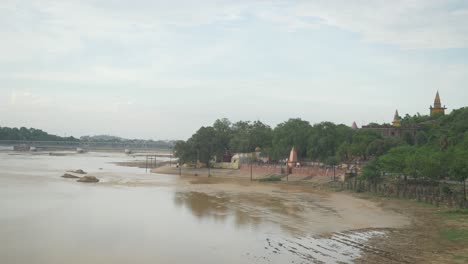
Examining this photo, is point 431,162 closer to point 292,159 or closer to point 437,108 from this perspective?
point 292,159

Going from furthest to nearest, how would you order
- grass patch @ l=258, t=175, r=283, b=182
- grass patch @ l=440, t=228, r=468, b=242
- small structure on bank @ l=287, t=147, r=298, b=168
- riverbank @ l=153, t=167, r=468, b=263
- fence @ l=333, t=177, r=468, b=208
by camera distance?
small structure on bank @ l=287, t=147, r=298, b=168 → grass patch @ l=258, t=175, r=283, b=182 → fence @ l=333, t=177, r=468, b=208 → grass patch @ l=440, t=228, r=468, b=242 → riverbank @ l=153, t=167, r=468, b=263

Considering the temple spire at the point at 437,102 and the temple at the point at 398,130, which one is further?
the temple spire at the point at 437,102

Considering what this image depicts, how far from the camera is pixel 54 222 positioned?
34.6 meters

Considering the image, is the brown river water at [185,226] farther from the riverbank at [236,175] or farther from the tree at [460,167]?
the riverbank at [236,175]

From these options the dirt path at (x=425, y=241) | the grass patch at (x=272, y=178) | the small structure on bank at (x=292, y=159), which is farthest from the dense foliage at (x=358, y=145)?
the grass patch at (x=272, y=178)

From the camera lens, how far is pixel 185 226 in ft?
112

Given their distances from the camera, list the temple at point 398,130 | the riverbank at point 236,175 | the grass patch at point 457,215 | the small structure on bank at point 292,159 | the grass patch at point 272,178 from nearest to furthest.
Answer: the grass patch at point 457,215 < the riverbank at point 236,175 < the grass patch at point 272,178 < the small structure on bank at point 292,159 < the temple at point 398,130

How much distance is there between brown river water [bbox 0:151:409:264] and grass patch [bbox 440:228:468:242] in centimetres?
376

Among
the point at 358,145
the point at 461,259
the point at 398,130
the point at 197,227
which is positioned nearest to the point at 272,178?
the point at 358,145

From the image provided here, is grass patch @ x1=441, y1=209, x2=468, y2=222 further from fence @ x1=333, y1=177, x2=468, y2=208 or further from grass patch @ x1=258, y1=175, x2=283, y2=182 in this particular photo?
grass patch @ x1=258, y1=175, x2=283, y2=182

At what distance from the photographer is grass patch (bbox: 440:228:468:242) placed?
27.5 metres

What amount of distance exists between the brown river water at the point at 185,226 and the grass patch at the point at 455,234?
12.4ft

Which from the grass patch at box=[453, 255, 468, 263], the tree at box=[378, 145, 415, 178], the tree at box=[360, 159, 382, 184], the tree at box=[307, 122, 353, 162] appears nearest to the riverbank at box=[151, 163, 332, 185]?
the tree at box=[307, 122, 353, 162]

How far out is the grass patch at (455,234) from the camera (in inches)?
1081
